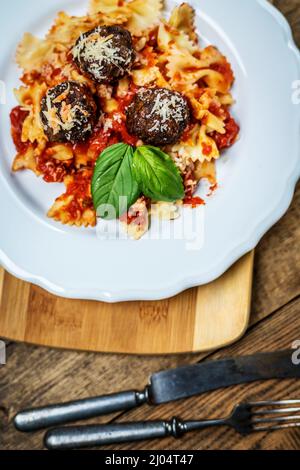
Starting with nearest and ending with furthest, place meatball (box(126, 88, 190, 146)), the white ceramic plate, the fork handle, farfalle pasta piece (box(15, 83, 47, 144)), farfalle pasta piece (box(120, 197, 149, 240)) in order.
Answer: meatball (box(126, 88, 190, 146)) < the white ceramic plate < farfalle pasta piece (box(120, 197, 149, 240)) < farfalle pasta piece (box(15, 83, 47, 144)) < the fork handle

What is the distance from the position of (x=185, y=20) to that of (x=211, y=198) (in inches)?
49.4

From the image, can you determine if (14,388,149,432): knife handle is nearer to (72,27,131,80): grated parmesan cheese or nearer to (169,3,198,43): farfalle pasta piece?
(72,27,131,80): grated parmesan cheese

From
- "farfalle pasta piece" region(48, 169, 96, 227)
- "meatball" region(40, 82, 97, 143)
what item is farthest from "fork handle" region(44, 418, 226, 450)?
"meatball" region(40, 82, 97, 143)

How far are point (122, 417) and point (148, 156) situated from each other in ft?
6.49

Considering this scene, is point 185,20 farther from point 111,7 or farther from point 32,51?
point 32,51

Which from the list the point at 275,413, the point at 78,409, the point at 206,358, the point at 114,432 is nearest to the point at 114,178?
the point at 206,358

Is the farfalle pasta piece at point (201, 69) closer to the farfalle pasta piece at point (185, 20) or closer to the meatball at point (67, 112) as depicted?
the farfalle pasta piece at point (185, 20)

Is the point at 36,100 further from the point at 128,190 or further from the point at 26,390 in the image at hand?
the point at 26,390

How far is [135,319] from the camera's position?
13.2 feet

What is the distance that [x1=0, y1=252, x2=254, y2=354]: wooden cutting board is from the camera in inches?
154

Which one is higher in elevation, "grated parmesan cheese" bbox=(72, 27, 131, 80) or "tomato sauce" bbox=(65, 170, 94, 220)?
"grated parmesan cheese" bbox=(72, 27, 131, 80)

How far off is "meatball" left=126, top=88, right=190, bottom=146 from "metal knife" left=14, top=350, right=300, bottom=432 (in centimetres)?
163

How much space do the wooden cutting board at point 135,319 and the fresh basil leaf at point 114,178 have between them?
812mm

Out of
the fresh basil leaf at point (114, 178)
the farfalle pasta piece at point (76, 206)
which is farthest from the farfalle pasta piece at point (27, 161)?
the fresh basil leaf at point (114, 178)
